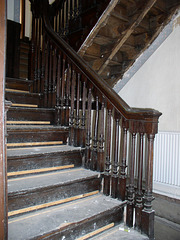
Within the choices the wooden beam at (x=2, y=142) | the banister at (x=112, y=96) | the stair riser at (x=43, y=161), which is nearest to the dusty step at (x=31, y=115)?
the stair riser at (x=43, y=161)

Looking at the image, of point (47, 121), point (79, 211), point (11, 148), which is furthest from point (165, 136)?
point (11, 148)

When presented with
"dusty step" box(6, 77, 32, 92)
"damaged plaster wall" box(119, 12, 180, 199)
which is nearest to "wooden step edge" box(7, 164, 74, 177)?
"dusty step" box(6, 77, 32, 92)

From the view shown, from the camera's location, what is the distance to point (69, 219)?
1425mm

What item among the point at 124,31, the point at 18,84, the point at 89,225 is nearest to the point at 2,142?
the point at 89,225

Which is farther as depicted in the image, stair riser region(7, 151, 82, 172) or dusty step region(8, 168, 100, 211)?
stair riser region(7, 151, 82, 172)

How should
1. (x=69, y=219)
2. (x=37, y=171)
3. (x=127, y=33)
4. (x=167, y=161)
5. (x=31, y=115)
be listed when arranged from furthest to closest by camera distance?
1. (x=127, y=33)
2. (x=167, y=161)
3. (x=31, y=115)
4. (x=37, y=171)
5. (x=69, y=219)

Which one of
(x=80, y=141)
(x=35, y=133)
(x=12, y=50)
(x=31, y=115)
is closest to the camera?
(x=35, y=133)

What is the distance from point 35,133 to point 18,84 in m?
0.97

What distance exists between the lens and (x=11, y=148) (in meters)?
1.84

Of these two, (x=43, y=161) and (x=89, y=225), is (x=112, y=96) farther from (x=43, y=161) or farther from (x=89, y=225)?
(x=89, y=225)

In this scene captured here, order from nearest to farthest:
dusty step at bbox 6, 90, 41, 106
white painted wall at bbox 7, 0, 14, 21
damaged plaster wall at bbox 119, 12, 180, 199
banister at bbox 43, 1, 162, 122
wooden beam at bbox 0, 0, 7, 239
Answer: wooden beam at bbox 0, 0, 7, 239, banister at bbox 43, 1, 162, 122, dusty step at bbox 6, 90, 41, 106, damaged plaster wall at bbox 119, 12, 180, 199, white painted wall at bbox 7, 0, 14, 21

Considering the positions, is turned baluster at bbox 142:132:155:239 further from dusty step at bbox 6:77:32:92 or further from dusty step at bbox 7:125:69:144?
dusty step at bbox 6:77:32:92

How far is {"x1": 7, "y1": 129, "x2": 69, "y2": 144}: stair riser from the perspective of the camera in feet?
6.11

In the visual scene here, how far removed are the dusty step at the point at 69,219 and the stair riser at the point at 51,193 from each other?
0.07 meters
